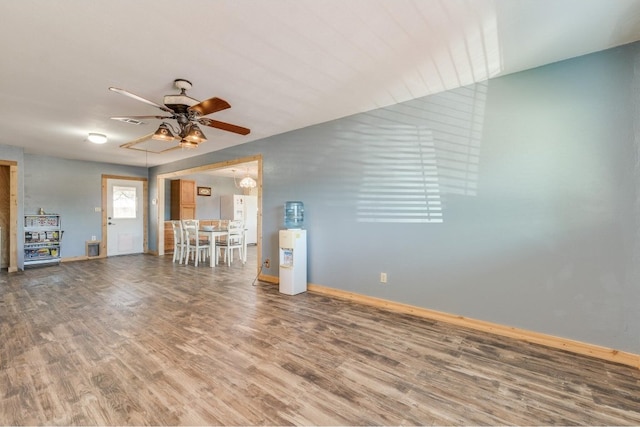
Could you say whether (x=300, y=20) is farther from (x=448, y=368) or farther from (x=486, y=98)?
(x=448, y=368)

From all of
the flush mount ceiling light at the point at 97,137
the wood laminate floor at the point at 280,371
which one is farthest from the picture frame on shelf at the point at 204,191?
the wood laminate floor at the point at 280,371

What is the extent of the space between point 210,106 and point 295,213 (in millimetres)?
2152

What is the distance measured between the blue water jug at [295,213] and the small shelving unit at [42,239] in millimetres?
5708

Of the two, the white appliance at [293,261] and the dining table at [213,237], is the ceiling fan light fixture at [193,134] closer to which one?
the white appliance at [293,261]

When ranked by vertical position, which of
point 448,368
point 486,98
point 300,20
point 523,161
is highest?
point 300,20

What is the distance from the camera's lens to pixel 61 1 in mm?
1747

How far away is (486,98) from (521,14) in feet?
3.31

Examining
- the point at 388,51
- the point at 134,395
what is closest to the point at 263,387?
the point at 134,395

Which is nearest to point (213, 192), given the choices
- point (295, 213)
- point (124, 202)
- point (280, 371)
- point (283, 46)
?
point (124, 202)

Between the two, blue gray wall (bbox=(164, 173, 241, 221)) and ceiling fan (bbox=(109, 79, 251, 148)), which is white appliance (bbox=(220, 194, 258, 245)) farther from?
ceiling fan (bbox=(109, 79, 251, 148))

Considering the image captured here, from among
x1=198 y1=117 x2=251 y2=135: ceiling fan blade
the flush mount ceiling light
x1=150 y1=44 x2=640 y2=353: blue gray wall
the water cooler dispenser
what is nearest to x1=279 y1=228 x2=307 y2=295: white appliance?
the water cooler dispenser

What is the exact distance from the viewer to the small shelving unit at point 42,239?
601 cm

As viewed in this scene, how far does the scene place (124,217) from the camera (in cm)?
773

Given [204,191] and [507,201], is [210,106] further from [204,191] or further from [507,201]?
[204,191]
